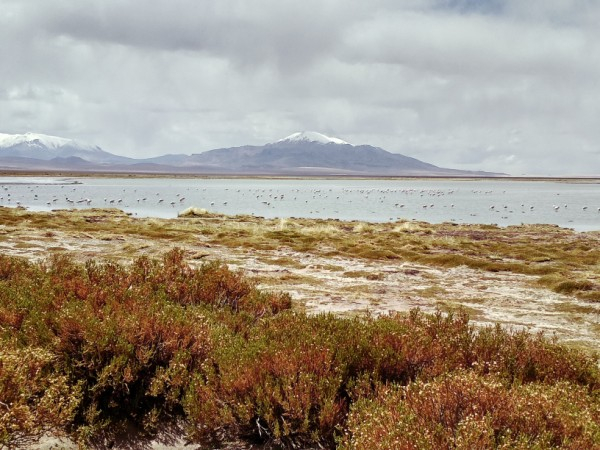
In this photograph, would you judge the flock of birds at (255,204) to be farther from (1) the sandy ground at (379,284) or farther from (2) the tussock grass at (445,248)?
(1) the sandy ground at (379,284)

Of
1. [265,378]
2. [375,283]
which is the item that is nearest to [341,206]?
[375,283]

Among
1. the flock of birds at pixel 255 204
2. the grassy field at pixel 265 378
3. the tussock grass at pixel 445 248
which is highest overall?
the grassy field at pixel 265 378

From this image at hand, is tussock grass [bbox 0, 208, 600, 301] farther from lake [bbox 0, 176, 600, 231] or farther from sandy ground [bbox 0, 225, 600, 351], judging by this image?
lake [bbox 0, 176, 600, 231]

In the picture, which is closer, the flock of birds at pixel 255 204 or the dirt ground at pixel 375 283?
the dirt ground at pixel 375 283

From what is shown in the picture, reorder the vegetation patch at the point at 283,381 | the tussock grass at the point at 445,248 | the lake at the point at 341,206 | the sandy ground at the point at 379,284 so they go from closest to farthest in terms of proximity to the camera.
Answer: the vegetation patch at the point at 283,381 → the sandy ground at the point at 379,284 → the tussock grass at the point at 445,248 → the lake at the point at 341,206

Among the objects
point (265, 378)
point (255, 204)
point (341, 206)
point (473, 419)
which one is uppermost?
point (473, 419)

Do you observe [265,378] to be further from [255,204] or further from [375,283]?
[255,204]

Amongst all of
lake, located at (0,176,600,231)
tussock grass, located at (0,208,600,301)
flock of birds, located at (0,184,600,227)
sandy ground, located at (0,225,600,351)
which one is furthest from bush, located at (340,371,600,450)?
flock of birds, located at (0,184,600,227)

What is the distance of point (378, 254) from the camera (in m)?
21.8

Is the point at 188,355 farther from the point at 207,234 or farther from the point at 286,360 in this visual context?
the point at 207,234

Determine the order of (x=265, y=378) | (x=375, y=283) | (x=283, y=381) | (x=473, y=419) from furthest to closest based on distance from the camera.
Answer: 1. (x=375, y=283)
2. (x=265, y=378)
3. (x=283, y=381)
4. (x=473, y=419)

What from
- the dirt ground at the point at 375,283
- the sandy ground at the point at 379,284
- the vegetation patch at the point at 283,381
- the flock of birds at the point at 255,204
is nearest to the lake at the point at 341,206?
the flock of birds at the point at 255,204

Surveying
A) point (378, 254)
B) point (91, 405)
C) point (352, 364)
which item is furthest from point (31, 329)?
point (378, 254)

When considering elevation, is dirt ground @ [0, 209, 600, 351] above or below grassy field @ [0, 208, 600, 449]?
below
